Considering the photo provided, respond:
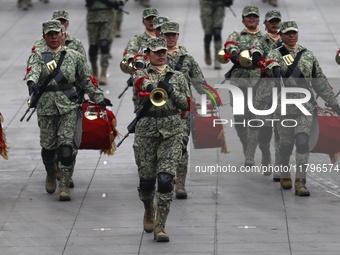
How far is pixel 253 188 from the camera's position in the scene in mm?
15258

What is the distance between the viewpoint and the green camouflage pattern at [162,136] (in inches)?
504

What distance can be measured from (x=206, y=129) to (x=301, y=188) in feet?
4.43

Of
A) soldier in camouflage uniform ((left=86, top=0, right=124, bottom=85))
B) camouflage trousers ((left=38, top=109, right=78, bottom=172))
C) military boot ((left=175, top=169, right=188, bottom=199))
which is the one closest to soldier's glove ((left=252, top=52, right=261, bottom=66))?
military boot ((left=175, top=169, right=188, bottom=199))

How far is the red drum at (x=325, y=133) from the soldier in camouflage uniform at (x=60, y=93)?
8.40 feet

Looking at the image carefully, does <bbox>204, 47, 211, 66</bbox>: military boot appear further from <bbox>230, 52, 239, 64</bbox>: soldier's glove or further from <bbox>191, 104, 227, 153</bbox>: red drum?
<bbox>191, 104, 227, 153</bbox>: red drum

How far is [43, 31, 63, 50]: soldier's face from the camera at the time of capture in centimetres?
1449

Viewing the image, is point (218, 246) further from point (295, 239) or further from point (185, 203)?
point (185, 203)

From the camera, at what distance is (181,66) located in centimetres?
1446

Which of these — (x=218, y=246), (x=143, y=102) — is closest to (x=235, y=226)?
(x=218, y=246)

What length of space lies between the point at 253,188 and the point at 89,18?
23.8 feet

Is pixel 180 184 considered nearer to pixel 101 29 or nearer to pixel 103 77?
pixel 103 77

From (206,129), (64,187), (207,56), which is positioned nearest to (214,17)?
(207,56)

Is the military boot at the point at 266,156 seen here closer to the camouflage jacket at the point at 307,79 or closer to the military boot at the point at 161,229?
the camouflage jacket at the point at 307,79

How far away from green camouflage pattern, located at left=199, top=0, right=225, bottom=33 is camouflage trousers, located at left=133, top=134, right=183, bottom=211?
9.65m
